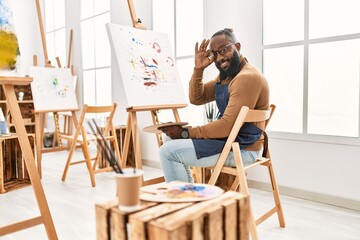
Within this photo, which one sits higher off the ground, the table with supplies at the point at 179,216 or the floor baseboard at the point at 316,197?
the table with supplies at the point at 179,216

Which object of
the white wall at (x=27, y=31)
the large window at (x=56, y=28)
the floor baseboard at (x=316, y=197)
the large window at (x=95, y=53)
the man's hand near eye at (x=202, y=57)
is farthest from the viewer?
the white wall at (x=27, y=31)

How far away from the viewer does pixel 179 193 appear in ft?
4.27

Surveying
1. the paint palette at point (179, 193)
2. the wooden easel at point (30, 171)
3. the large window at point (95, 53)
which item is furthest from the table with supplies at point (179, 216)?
the large window at point (95, 53)

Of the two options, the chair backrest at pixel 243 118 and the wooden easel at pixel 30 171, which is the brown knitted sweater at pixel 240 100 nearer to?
the chair backrest at pixel 243 118

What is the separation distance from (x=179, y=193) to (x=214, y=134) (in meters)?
0.69

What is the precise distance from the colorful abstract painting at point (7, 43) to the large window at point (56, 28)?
14.1ft

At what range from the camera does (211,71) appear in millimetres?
3422

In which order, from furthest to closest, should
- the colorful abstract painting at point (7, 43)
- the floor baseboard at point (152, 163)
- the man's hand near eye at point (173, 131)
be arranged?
1. the floor baseboard at point (152, 163)
2. the man's hand near eye at point (173, 131)
3. the colorful abstract painting at point (7, 43)

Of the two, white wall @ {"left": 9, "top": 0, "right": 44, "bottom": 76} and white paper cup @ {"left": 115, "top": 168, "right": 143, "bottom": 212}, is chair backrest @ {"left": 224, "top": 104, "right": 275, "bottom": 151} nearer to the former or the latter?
white paper cup @ {"left": 115, "top": 168, "right": 143, "bottom": 212}

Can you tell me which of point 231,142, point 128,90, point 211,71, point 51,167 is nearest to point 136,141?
point 128,90

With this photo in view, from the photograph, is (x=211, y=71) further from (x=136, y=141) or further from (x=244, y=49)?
(x=136, y=141)

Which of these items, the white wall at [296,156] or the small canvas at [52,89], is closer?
the white wall at [296,156]

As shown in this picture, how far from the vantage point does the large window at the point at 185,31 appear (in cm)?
370

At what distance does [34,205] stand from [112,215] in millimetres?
1915
